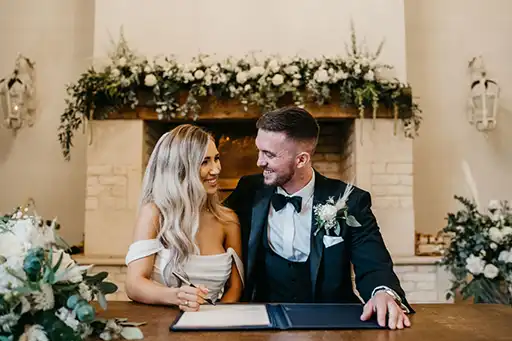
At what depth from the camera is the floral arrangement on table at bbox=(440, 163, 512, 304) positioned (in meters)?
3.27

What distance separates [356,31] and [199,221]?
2851 millimetres

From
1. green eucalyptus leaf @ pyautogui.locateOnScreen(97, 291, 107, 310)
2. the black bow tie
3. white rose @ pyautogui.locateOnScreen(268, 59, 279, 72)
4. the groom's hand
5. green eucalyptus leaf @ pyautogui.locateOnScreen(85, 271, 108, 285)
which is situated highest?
white rose @ pyautogui.locateOnScreen(268, 59, 279, 72)

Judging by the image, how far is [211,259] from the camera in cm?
215

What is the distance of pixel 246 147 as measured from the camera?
4.78 m

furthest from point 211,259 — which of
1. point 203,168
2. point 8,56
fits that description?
point 8,56

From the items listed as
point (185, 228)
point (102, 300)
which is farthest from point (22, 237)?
point (185, 228)

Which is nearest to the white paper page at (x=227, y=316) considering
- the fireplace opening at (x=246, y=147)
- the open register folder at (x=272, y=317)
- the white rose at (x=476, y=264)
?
the open register folder at (x=272, y=317)

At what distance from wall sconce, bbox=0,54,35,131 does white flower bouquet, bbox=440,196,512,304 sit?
366 cm

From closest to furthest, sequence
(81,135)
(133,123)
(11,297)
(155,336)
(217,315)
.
→ 1. (11,297)
2. (155,336)
3. (217,315)
4. (133,123)
5. (81,135)

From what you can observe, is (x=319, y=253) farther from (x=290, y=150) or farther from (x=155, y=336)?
(x=155, y=336)

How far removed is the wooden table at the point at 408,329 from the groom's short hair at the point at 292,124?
0.84 metres

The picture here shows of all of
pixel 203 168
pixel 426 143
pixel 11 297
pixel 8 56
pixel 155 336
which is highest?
pixel 8 56

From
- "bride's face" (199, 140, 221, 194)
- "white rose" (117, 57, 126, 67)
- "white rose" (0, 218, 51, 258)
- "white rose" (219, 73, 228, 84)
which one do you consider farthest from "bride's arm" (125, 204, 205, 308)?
"white rose" (117, 57, 126, 67)

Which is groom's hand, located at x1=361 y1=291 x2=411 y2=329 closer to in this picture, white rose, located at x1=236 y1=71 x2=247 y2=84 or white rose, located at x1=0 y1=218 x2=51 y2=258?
white rose, located at x1=0 y1=218 x2=51 y2=258
